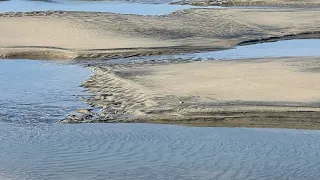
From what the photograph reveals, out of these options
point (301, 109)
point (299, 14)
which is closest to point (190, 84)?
point (301, 109)

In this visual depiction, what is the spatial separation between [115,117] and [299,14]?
17.5m

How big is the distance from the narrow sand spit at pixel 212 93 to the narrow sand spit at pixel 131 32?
8.19 ft

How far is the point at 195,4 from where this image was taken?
3559cm

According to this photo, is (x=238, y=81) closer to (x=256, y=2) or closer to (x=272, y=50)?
(x=272, y=50)

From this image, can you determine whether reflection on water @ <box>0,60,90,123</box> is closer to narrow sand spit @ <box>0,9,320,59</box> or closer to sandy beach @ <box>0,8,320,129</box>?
sandy beach @ <box>0,8,320,129</box>

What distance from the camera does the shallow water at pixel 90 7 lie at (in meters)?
31.0

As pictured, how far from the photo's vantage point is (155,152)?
1011 centimetres

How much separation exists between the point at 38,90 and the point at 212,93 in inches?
145

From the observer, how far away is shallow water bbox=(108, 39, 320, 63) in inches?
726

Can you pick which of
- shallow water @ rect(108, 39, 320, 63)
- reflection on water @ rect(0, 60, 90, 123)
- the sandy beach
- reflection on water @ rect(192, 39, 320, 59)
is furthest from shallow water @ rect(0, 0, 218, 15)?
reflection on water @ rect(0, 60, 90, 123)

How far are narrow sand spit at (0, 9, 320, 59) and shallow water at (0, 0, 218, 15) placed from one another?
12.0 feet

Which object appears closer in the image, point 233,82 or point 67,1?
point 233,82

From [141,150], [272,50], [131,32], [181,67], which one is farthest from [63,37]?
[141,150]

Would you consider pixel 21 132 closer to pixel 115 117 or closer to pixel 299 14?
pixel 115 117
